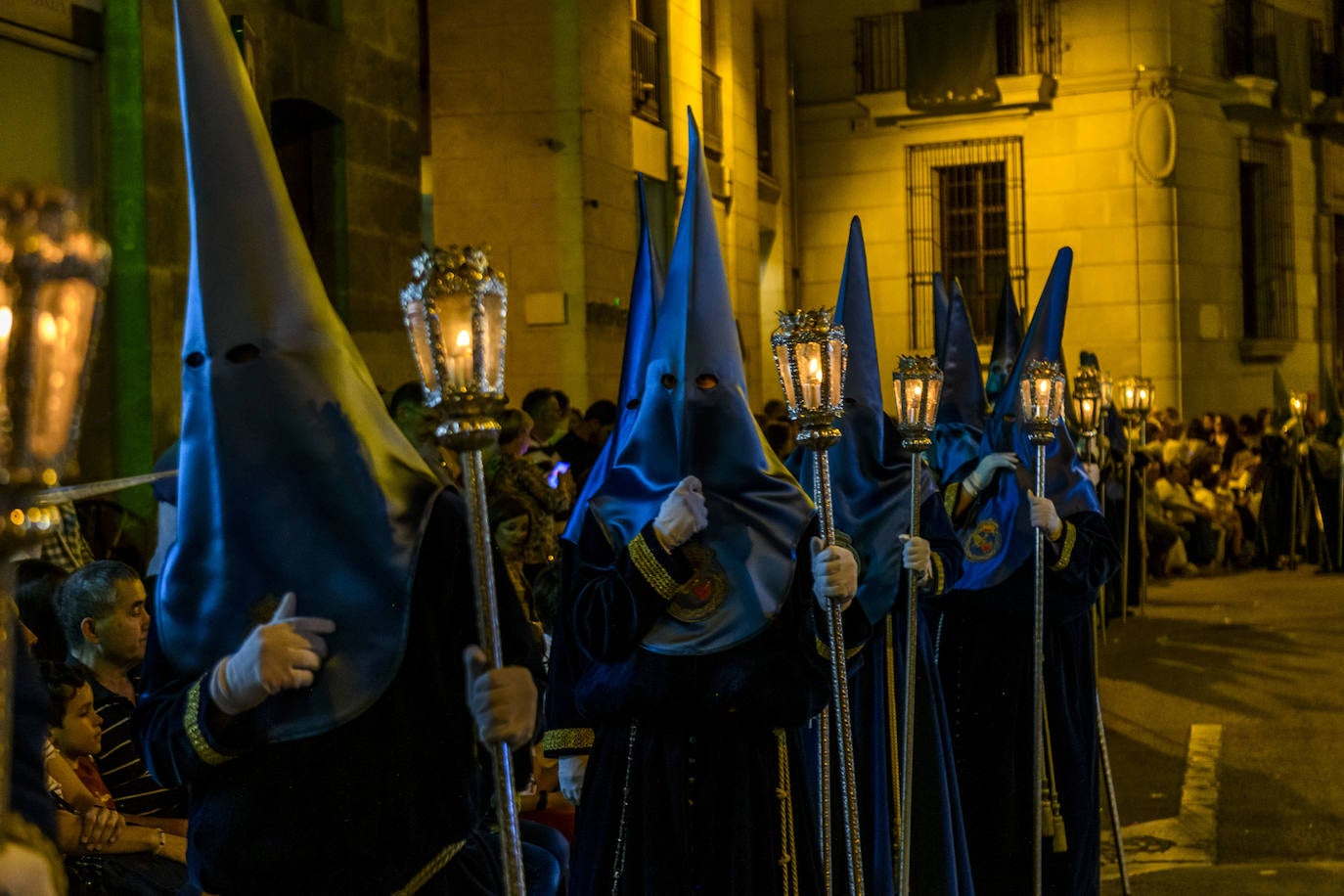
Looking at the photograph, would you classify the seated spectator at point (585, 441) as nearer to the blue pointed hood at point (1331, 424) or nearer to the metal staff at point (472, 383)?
the metal staff at point (472, 383)

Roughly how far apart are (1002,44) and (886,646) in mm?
22544

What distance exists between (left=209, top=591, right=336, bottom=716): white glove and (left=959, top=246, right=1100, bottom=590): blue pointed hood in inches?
165

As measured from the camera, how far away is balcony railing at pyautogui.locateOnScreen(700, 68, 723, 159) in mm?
21766

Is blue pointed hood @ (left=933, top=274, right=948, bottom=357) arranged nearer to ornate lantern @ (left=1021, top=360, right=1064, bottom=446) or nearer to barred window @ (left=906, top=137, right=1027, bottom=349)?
ornate lantern @ (left=1021, top=360, right=1064, bottom=446)

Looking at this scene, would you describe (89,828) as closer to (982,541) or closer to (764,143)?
(982,541)

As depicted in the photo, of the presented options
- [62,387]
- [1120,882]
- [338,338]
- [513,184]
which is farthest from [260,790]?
[513,184]

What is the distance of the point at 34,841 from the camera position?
2131 millimetres

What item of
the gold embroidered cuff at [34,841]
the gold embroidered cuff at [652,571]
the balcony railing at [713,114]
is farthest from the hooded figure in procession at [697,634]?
the balcony railing at [713,114]

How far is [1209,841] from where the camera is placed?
845 cm

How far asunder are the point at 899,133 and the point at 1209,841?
20591mm

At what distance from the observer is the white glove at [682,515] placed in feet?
14.5

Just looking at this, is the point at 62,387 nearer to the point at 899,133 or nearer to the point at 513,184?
the point at 513,184

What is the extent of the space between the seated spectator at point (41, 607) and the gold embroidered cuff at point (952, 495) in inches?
148

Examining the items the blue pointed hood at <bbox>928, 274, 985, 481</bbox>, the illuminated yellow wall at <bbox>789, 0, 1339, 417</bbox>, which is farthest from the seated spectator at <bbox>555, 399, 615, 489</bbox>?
the illuminated yellow wall at <bbox>789, 0, 1339, 417</bbox>
